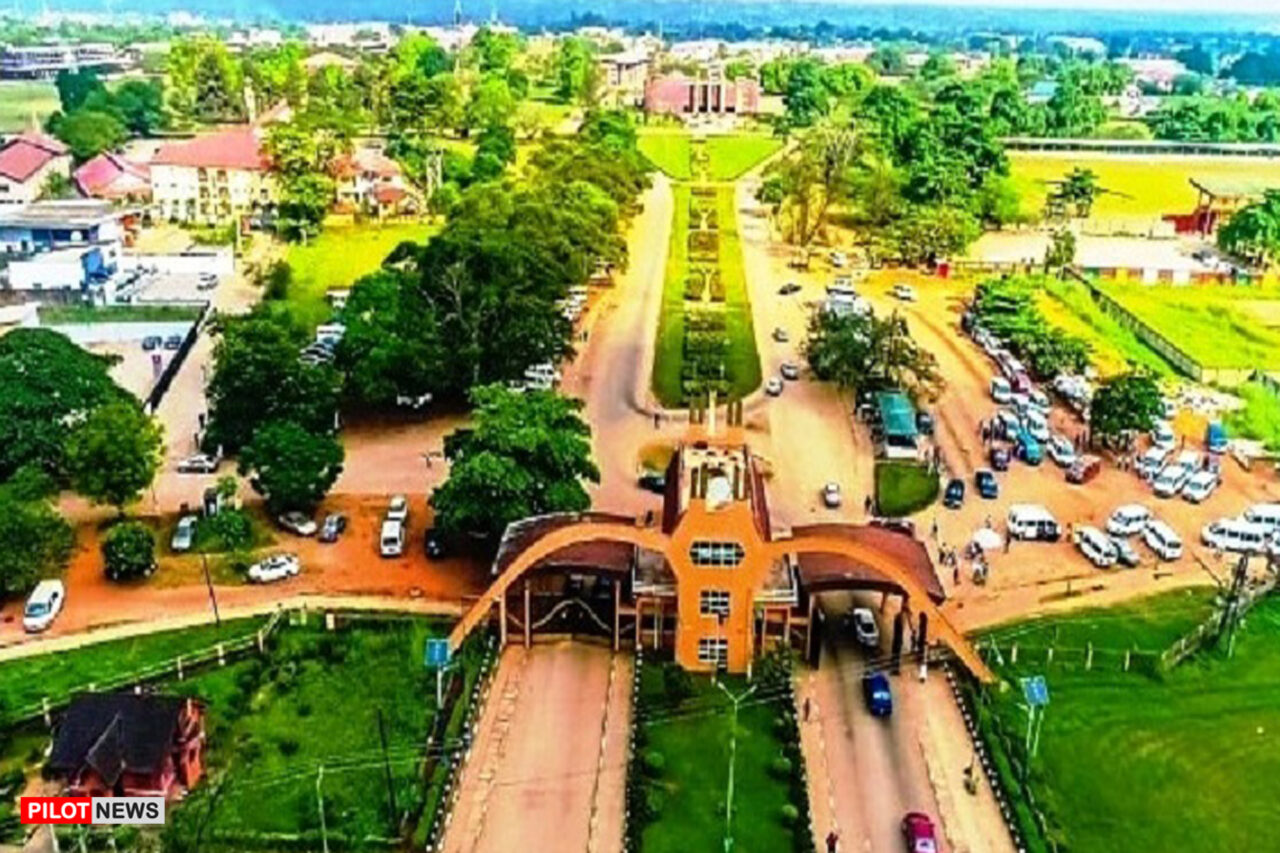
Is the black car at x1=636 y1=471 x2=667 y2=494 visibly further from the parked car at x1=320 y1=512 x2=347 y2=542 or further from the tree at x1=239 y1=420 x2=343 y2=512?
the tree at x1=239 y1=420 x2=343 y2=512

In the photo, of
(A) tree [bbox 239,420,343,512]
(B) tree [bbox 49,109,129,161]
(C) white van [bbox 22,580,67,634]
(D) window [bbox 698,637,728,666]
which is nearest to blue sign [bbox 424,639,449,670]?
(D) window [bbox 698,637,728,666]

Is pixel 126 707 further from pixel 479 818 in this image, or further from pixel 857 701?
pixel 857 701

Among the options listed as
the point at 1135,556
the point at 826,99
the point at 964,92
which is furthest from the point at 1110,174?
the point at 1135,556

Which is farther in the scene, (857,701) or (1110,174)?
(1110,174)

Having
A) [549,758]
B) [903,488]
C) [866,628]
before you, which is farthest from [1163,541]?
[549,758]

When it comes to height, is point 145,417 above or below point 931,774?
above

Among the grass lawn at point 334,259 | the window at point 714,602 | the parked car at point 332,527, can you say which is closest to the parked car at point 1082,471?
the window at point 714,602

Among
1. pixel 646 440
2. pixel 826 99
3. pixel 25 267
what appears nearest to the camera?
pixel 646 440
